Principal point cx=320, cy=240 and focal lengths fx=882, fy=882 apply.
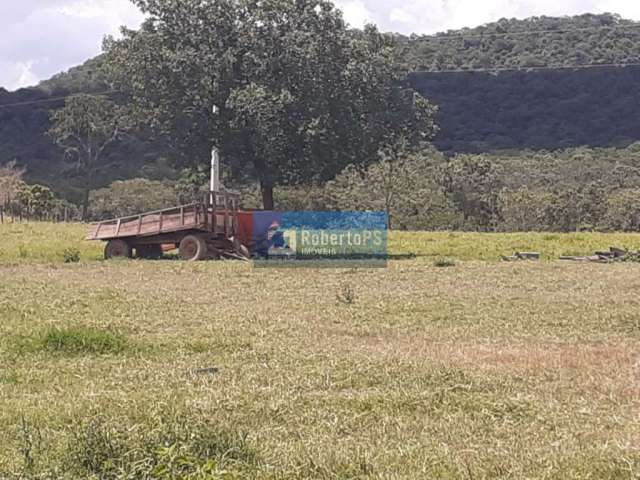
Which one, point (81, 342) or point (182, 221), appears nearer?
point (81, 342)

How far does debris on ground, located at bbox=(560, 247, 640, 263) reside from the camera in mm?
24047

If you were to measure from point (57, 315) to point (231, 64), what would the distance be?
15863 mm

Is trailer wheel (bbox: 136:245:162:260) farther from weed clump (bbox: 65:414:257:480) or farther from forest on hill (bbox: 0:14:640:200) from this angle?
forest on hill (bbox: 0:14:640:200)

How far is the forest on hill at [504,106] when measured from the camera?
7038 cm

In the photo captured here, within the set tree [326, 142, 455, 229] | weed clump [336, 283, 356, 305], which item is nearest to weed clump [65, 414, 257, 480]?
weed clump [336, 283, 356, 305]

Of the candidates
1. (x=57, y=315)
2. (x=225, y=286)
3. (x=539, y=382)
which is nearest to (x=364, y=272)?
(x=225, y=286)

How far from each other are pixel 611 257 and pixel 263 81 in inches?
451

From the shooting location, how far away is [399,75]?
28797 millimetres

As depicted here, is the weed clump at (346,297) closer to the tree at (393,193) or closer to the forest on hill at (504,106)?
the tree at (393,193)

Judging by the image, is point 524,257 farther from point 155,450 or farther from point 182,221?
point 155,450

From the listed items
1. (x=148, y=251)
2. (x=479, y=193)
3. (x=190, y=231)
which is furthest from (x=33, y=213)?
(x=479, y=193)

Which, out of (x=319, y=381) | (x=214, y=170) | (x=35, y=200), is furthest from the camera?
(x=35, y=200)

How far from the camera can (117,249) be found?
25.1m

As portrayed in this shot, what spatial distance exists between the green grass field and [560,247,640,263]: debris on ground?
23.7 ft
